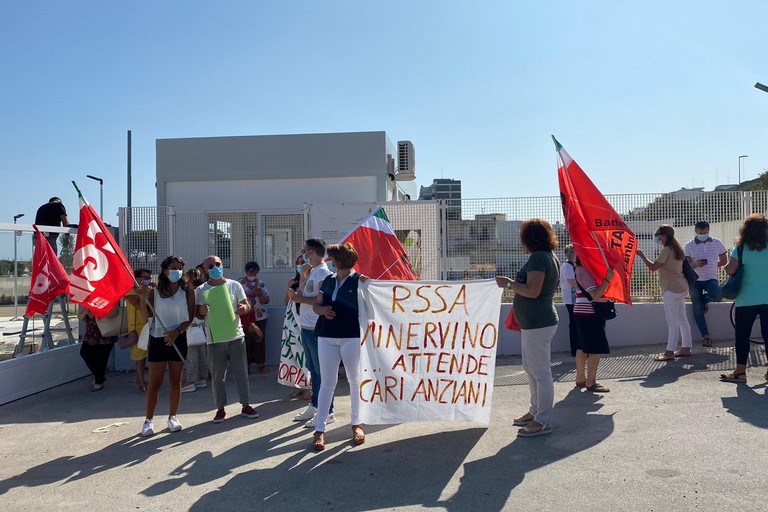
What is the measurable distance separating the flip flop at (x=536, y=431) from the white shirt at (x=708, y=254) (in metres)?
5.24

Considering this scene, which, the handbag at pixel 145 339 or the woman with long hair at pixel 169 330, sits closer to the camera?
the woman with long hair at pixel 169 330

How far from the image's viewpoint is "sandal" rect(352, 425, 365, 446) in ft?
18.5

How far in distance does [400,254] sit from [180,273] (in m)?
2.62

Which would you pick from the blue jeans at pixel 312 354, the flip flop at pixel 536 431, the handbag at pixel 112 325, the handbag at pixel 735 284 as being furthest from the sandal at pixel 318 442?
the handbag at pixel 735 284

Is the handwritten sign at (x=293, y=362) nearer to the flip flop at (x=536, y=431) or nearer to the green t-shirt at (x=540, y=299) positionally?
the flip flop at (x=536, y=431)

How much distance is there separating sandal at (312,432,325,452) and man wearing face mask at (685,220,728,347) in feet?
21.9

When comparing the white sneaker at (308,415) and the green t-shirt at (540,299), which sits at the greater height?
the green t-shirt at (540,299)

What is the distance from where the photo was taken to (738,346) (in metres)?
7.15

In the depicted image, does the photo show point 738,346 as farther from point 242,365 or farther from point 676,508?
point 242,365

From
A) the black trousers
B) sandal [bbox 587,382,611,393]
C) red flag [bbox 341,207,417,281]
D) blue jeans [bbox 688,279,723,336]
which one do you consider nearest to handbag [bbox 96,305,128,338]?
A: the black trousers

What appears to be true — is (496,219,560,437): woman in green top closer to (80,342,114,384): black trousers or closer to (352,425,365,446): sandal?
(352,425,365,446): sandal

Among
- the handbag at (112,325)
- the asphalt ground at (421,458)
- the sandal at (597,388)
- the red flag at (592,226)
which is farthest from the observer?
the handbag at (112,325)

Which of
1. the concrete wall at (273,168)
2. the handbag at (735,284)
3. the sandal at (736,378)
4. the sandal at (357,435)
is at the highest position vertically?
the concrete wall at (273,168)

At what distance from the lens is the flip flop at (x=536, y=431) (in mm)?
5609
